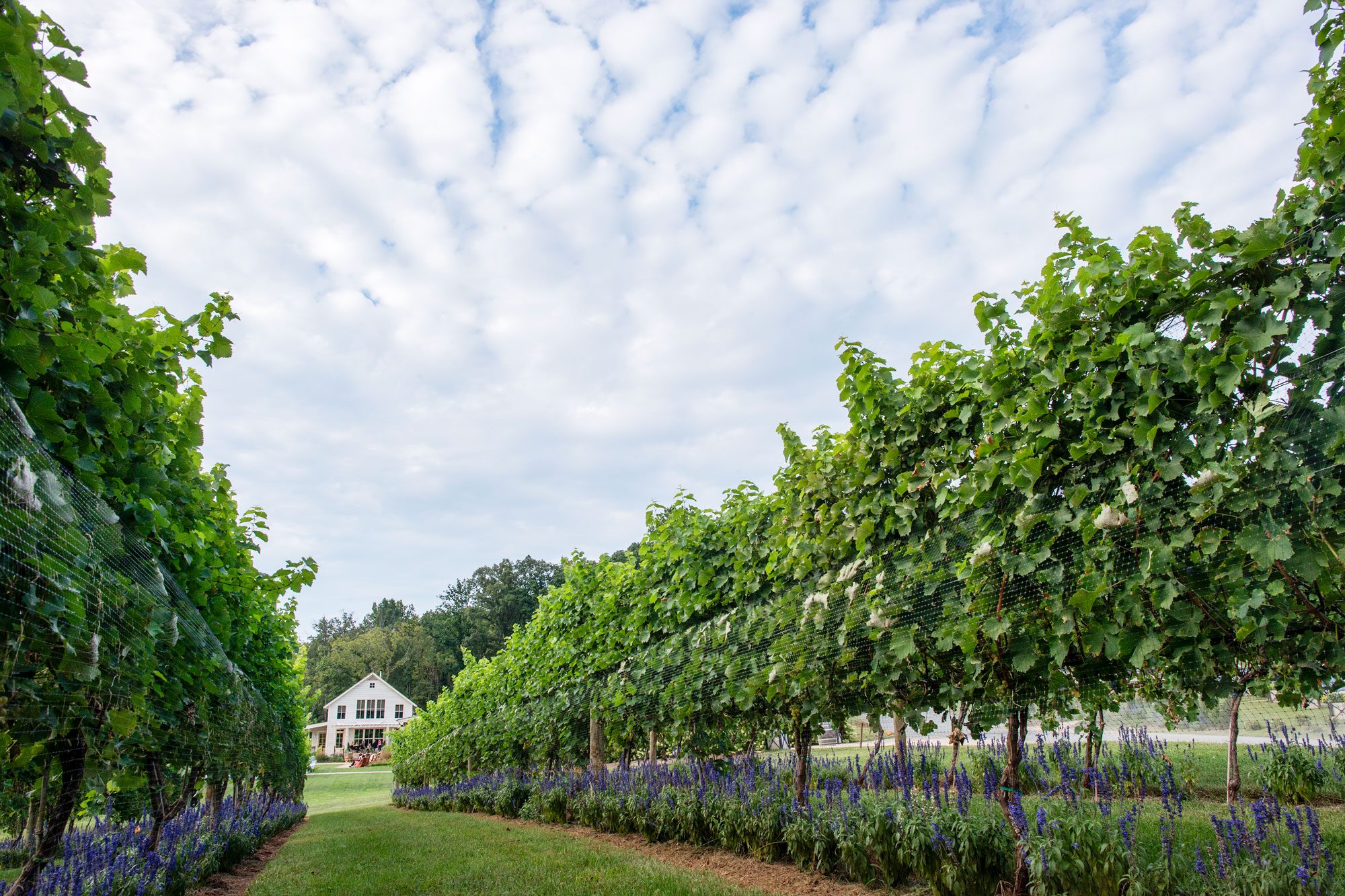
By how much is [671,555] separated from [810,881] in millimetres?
3346

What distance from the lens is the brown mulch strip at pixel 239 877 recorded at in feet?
20.4

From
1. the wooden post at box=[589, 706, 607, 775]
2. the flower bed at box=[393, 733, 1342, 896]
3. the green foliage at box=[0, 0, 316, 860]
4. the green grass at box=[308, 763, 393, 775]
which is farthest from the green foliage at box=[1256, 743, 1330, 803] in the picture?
the green grass at box=[308, 763, 393, 775]

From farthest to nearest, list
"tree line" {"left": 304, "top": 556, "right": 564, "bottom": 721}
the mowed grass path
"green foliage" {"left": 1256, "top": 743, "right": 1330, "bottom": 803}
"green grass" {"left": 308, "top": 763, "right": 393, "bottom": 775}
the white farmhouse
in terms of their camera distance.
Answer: "tree line" {"left": 304, "top": 556, "right": 564, "bottom": 721} → the white farmhouse → "green grass" {"left": 308, "top": 763, "right": 393, "bottom": 775} → "green foliage" {"left": 1256, "top": 743, "right": 1330, "bottom": 803} → the mowed grass path

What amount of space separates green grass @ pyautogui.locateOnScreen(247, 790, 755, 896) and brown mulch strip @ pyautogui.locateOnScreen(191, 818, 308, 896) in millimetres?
171

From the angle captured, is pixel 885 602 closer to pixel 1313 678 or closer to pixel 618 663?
pixel 1313 678

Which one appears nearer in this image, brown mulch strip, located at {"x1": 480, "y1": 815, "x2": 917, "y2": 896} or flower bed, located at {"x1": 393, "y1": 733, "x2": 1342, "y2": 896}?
flower bed, located at {"x1": 393, "y1": 733, "x2": 1342, "y2": 896}

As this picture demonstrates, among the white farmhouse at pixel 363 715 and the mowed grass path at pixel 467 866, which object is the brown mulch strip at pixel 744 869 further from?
the white farmhouse at pixel 363 715

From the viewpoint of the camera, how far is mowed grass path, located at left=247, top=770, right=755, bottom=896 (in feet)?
16.5

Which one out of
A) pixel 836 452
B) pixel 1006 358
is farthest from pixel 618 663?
pixel 1006 358

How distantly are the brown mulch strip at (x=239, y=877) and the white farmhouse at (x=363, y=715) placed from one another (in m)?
53.7

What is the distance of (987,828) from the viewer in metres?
3.74

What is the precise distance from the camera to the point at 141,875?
436 cm

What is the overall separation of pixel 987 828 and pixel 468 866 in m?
4.89

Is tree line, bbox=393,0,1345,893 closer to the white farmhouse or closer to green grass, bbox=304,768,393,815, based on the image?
green grass, bbox=304,768,393,815
